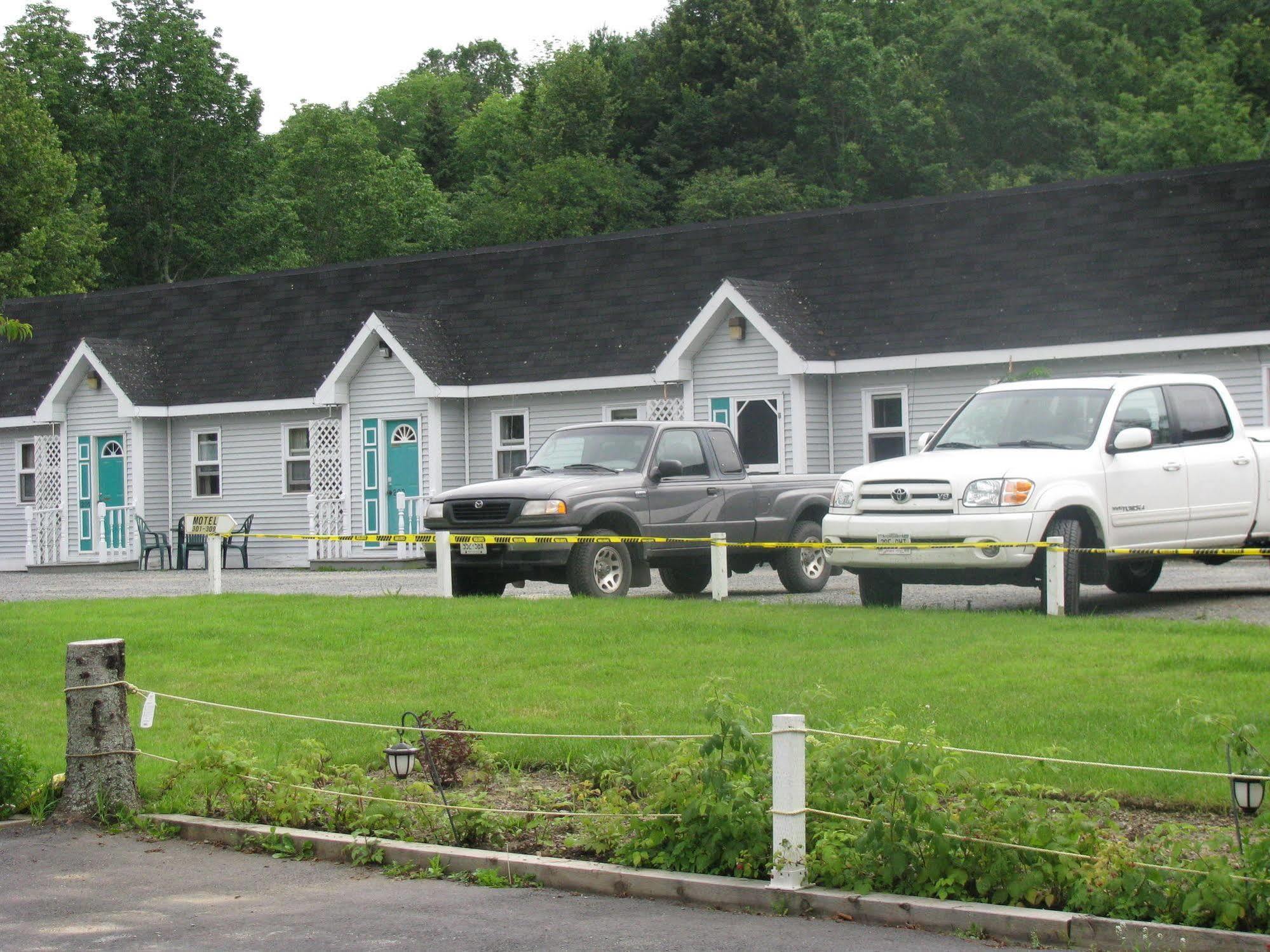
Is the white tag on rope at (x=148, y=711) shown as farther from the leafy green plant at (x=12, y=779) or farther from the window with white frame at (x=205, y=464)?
the window with white frame at (x=205, y=464)

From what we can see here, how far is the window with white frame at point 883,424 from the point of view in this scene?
89.3 ft

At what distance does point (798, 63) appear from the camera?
66.0 metres

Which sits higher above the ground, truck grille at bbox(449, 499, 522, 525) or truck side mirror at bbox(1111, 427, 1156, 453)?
truck side mirror at bbox(1111, 427, 1156, 453)

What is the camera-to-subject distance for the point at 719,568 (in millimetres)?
17156

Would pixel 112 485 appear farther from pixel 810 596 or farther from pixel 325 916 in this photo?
pixel 325 916

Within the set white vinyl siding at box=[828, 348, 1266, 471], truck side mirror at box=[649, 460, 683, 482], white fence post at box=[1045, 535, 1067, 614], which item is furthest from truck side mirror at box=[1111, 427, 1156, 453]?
white vinyl siding at box=[828, 348, 1266, 471]

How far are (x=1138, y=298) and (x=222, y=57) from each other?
48.4 meters

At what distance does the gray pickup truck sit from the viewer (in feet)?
58.0

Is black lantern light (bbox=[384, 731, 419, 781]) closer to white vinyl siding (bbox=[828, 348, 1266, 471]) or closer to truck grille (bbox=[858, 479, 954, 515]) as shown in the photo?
truck grille (bbox=[858, 479, 954, 515])

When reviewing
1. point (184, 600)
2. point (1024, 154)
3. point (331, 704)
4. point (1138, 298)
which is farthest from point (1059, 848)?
point (1024, 154)

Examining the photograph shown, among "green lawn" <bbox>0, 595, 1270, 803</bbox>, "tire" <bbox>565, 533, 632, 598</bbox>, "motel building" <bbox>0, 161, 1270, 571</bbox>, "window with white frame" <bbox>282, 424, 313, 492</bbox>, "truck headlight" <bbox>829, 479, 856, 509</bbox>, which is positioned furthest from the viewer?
"window with white frame" <bbox>282, 424, 313, 492</bbox>

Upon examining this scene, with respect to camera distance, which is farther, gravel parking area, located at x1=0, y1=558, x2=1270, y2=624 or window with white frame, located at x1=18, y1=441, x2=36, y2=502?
window with white frame, located at x1=18, y1=441, x2=36, y2=502

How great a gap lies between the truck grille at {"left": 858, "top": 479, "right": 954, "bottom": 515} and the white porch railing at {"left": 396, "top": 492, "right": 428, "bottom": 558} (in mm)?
15760

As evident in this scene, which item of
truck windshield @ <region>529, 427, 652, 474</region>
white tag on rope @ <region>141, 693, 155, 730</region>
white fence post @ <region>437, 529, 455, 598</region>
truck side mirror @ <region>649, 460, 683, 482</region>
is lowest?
white tag on rope @ <region>141, 693, 155, 730</region>
